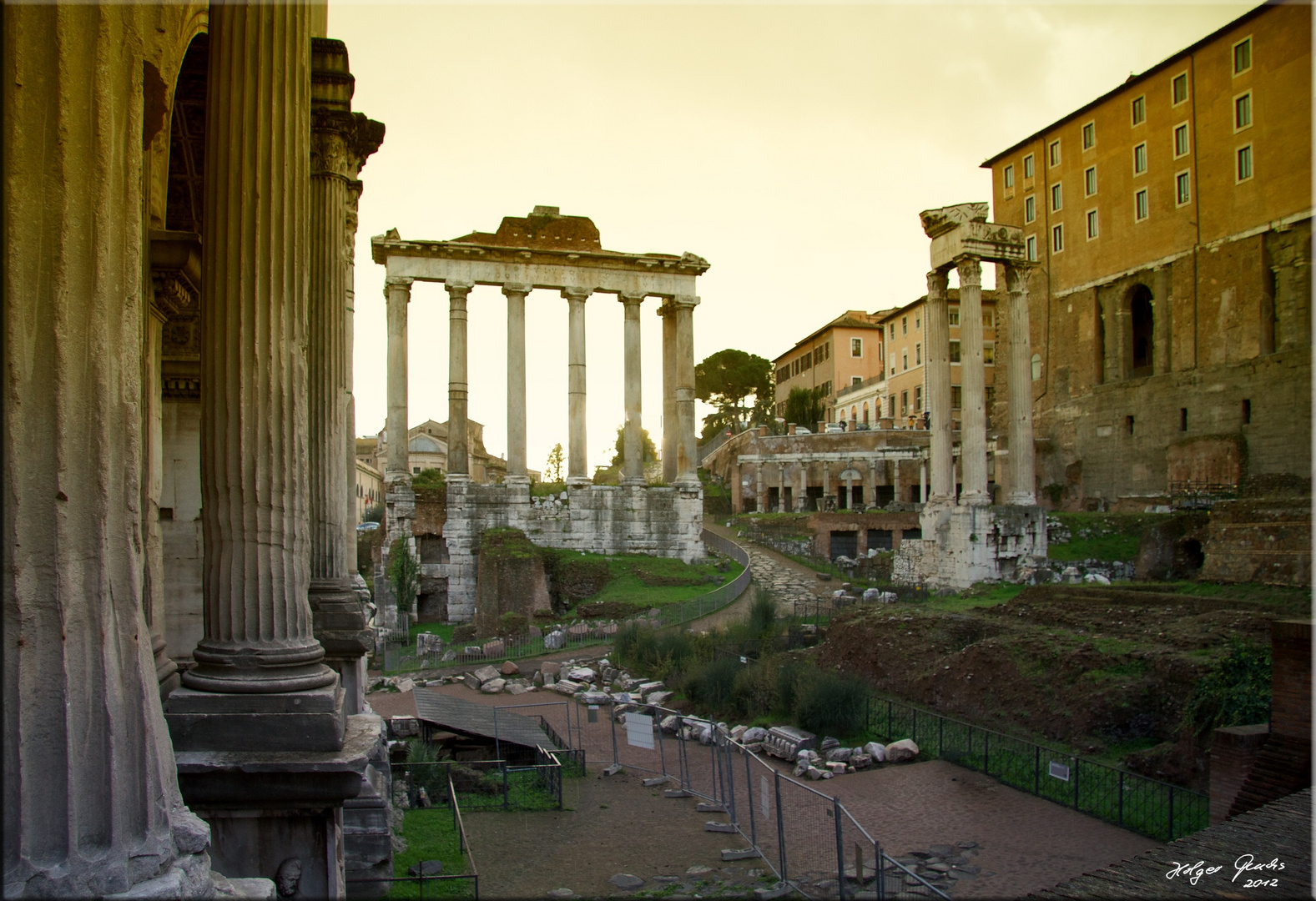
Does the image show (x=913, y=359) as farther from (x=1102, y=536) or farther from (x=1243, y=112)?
(x=1102, y=536)

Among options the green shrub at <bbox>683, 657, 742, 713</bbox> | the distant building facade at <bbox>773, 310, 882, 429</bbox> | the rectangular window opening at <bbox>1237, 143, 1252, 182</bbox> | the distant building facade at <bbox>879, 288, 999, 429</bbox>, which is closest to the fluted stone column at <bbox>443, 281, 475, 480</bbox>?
the green shrub at <bbox>683, 657, 742, 713</bbox>

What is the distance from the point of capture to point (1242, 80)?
116ft

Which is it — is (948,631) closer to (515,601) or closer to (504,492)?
(515,601)

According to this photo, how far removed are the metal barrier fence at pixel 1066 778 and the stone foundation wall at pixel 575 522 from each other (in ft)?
51.1

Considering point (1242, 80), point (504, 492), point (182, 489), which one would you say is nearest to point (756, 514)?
point (504, 492)

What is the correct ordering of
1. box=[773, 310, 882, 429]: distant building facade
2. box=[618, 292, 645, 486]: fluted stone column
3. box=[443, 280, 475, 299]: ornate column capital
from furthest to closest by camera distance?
1. box=[773, 310, 882, 429]: distant building facade
2. box=[618, 292, 645, 486]: fluted stone column
3. box=[443, 280, 475, 299]: ornate column capital

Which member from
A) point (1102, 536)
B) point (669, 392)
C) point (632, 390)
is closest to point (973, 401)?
point (1102, 536)

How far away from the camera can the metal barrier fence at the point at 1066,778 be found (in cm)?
973

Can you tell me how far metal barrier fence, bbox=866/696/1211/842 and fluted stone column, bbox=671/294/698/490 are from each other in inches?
641

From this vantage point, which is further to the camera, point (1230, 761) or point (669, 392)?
point (669, 392)

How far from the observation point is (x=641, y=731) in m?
12.2

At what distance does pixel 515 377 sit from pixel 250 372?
24233 mm

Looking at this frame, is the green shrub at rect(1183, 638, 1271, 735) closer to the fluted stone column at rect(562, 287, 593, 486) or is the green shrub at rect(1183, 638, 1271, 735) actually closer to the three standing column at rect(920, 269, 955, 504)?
the three standing column at rect(920, 269, 955, 504)

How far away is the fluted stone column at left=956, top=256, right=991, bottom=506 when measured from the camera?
88.2 feet
